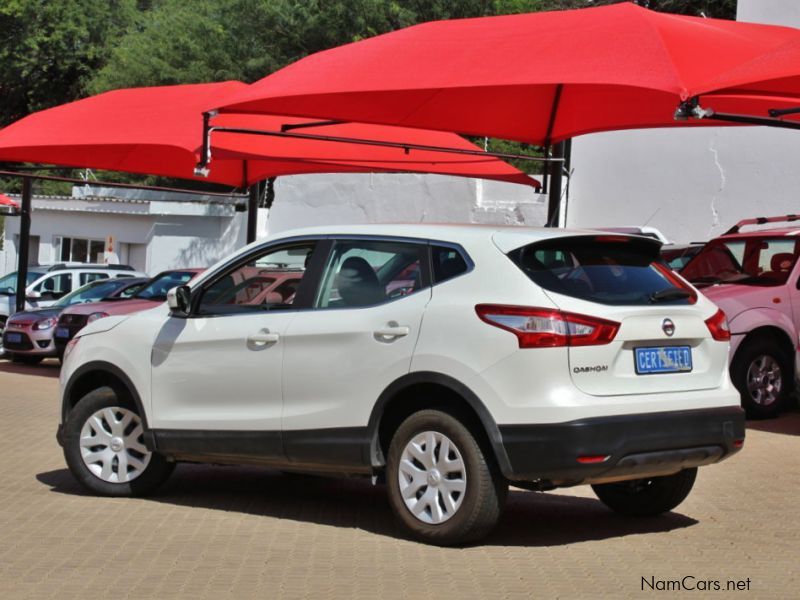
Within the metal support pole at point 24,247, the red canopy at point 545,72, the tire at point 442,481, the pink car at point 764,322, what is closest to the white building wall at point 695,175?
the pink car at point 764,322

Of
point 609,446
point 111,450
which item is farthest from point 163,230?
point 609,446

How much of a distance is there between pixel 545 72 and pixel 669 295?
4.46 meters

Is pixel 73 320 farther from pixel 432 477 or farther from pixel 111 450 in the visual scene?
pixel 432 477

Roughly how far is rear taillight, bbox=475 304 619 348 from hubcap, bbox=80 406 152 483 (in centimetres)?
295

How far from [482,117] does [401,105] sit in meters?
1.48

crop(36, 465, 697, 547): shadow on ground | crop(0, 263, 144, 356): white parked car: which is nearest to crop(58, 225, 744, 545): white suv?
crop(36, 465, 697, 547): shadow on ground

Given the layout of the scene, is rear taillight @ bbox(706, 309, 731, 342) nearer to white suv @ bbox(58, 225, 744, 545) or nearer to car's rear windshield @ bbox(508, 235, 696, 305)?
white suv @ bbox(58, 225, 744, 545)

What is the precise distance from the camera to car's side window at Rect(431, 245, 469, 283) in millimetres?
7203

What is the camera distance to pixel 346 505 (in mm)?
8656

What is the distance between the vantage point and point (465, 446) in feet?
22.5

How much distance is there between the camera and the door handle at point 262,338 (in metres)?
7.75

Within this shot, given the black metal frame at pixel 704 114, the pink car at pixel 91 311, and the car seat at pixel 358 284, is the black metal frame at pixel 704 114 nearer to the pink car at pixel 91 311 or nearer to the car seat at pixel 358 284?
the car seat at pixel 358 284

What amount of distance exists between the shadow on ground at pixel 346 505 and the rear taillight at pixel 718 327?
1.26 meters

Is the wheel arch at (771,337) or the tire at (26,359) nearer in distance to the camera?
the wheel arch at (771,337)
